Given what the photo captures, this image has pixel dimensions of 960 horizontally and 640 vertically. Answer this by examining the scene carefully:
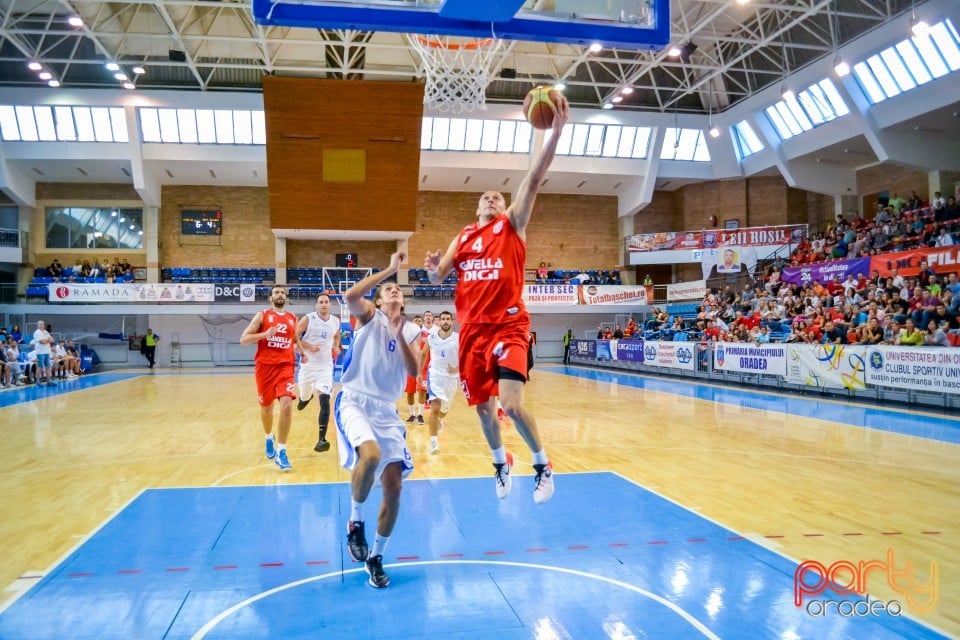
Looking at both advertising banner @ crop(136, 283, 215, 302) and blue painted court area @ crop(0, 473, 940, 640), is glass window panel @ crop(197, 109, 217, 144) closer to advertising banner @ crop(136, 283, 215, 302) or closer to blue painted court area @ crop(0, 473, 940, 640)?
advertising banner @ crop(136, 283, 215, 302)

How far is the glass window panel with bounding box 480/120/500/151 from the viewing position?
31.2 meters

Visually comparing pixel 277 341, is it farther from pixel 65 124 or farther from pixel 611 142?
pixel 611 142

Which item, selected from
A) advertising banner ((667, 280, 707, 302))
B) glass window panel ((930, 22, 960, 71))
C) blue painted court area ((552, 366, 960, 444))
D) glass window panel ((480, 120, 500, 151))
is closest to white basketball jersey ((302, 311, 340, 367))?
blue painted court area ((552, 366, 960, 444))

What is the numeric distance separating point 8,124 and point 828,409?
32866 millimetres

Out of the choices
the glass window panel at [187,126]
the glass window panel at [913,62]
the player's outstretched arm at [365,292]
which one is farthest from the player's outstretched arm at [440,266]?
the glass window panel at [187,126]

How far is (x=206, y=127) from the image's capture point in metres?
29.8

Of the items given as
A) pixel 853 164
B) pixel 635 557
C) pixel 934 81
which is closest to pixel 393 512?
pixel 635 557

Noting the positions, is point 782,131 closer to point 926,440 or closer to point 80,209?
point 926,440

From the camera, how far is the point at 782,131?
96.0 feet

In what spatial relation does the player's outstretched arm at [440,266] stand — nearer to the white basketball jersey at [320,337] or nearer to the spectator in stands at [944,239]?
the white basketball jersey at [320,337]

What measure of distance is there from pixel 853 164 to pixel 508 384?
30744 millimetres

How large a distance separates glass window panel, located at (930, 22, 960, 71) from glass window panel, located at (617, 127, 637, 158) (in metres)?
13.7

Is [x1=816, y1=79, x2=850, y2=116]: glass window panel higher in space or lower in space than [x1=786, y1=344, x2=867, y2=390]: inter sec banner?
higher

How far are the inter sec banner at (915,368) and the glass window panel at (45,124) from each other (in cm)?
3179
